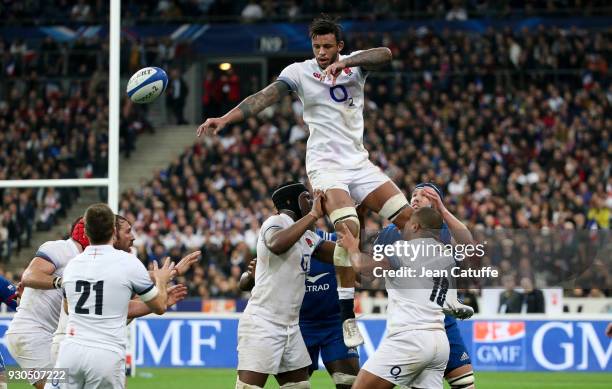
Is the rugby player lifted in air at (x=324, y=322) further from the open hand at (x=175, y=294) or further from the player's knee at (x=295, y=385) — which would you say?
the open hand at (x=175, y=294)

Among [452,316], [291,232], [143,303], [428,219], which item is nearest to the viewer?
[428,219]

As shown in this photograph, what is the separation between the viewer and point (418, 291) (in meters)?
8.48

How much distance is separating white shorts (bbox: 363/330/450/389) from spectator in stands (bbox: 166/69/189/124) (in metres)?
19.1

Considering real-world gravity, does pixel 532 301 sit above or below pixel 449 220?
below

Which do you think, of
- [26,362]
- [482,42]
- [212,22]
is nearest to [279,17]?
[212,22]

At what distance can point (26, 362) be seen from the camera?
1007 centimetres

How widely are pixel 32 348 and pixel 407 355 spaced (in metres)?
3.41

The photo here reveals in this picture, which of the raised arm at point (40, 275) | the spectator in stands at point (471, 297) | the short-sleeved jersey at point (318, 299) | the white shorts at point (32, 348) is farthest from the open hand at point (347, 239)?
the spectator in stands at point (471, 297)

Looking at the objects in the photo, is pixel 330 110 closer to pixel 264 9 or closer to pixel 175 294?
pixel 175 294

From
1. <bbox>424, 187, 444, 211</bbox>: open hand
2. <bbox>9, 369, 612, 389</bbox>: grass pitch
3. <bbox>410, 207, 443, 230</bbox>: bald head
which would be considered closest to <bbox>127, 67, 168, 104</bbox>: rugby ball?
<bbox>424, 187, 444, 211</bbox>: open hand

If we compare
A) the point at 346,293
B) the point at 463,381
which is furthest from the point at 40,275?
the point at 463,381

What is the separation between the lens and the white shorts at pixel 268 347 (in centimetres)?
895

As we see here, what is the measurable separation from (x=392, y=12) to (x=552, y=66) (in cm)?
440

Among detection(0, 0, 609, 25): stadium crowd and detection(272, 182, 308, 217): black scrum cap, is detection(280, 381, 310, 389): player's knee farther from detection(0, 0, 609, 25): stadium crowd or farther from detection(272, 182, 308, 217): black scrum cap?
detection(0, 0, 609, 25): stadium crowd
